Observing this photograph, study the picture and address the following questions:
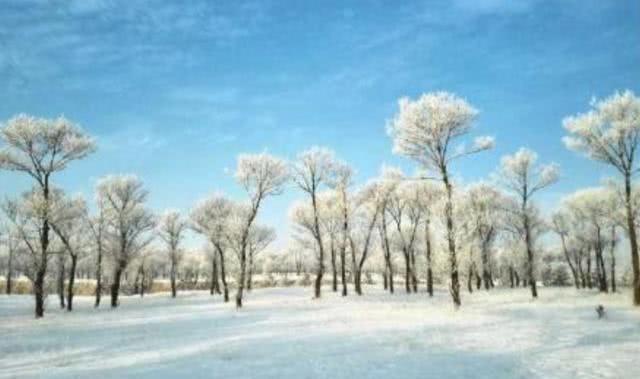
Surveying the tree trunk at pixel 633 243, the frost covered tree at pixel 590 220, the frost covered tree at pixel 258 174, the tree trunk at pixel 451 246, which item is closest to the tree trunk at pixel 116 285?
the frost covered tree at pixel 258 174

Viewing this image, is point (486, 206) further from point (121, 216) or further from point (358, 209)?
point (121, 216)

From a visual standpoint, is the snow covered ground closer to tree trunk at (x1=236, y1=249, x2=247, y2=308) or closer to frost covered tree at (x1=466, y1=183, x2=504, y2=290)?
tree trunk at (x1=236, y1=249, x2=247, y2=308)

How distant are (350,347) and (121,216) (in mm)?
38974

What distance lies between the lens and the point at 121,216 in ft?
164

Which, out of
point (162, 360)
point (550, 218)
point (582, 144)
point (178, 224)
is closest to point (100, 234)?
point (178, 224)

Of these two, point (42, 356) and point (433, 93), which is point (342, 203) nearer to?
point (433, 93)

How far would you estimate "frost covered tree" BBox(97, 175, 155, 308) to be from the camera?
162 ft

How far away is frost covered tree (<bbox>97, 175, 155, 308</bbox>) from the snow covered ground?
21.5 meters

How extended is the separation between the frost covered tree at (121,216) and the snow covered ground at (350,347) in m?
21.5

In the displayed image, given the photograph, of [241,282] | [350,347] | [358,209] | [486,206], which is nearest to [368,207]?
[358,209]

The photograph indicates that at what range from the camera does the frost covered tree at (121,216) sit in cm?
4950

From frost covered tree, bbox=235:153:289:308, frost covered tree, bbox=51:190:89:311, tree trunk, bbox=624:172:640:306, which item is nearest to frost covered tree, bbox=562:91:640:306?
tree trunk, bbox=624:172:640:306

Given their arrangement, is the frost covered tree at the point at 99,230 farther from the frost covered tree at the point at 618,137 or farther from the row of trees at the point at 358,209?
the frost covered tree at the point at 618,137

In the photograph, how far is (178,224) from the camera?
2753 inches
